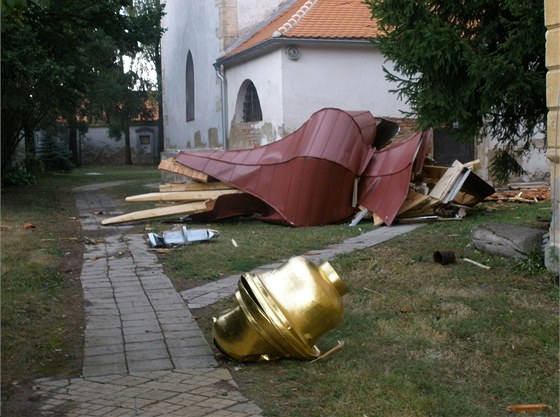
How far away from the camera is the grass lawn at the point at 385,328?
5.04m

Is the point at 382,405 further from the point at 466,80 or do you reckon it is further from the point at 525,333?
the point at 466,80

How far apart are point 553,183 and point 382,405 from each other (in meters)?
4.04

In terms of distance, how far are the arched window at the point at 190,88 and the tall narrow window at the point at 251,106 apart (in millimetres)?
7125

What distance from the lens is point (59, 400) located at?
510cm

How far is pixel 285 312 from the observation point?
546 cm

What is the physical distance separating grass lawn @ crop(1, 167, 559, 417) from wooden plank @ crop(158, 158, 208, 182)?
11.3ft

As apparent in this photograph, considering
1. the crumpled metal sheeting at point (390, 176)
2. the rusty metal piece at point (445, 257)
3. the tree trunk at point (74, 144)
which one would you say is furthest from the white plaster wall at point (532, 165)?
the tree trunk at point (74, 144)

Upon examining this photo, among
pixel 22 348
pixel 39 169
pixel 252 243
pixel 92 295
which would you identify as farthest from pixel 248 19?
pixel 22 348

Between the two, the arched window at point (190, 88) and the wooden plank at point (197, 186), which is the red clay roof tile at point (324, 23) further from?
the arched window at point (190, 88)

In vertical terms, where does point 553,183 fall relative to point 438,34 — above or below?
below

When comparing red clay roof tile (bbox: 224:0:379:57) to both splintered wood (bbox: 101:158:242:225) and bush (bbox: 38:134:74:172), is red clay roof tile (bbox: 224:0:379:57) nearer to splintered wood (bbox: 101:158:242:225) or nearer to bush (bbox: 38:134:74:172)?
splintered wood (bbox: 101:158:242:225)

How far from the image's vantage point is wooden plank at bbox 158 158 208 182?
1499 centimetres

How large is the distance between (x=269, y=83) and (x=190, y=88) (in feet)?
34.2

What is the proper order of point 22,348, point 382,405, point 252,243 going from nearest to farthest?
1. point 382,405
2. point 22,348
3. point 252,243
